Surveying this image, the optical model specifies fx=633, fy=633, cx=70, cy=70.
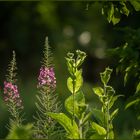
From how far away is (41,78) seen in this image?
126 inches

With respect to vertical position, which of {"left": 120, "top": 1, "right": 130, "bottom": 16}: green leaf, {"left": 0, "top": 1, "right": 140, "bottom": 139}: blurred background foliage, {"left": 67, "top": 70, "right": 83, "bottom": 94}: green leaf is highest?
{"left": 0, "top": 1, "right": 140, "bottom": 139}: blurred background foliage

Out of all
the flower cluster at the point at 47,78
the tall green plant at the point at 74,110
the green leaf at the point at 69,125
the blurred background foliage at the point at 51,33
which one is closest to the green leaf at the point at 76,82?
the tall green plant at the point at 74,110

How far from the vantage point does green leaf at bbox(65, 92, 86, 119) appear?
8.58ft

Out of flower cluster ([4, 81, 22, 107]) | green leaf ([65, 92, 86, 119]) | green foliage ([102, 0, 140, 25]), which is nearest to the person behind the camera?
green leaf ([65, 92, 86, 119])

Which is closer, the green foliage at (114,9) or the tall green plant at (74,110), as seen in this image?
the tall green plant at (74,110)

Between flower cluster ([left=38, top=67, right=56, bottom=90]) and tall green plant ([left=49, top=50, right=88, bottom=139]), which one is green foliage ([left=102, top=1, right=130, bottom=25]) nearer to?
flower cluster ([left=38, top=67, right=56, bottom=90])

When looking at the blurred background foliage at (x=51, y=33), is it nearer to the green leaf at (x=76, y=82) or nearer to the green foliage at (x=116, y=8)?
the green foliage at (x=116, y=8)

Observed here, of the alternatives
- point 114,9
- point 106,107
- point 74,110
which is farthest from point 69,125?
point 114,9

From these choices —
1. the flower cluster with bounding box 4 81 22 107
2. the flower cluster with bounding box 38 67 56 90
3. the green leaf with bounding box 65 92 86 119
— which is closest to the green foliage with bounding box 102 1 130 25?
the flower cluster with bounding box 38 67 56 90

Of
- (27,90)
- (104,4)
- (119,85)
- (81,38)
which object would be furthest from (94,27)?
(104,4)

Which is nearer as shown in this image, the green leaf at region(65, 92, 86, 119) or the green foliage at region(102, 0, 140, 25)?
the green leaf at region(65, 92, 86, 119)

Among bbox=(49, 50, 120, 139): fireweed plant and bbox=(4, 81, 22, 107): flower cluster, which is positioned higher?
bbox=(4, 81, 22, 107): flower cluster

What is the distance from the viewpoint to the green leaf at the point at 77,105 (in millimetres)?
2616

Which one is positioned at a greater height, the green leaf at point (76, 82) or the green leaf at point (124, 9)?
the green leaf at point (124, 9)
